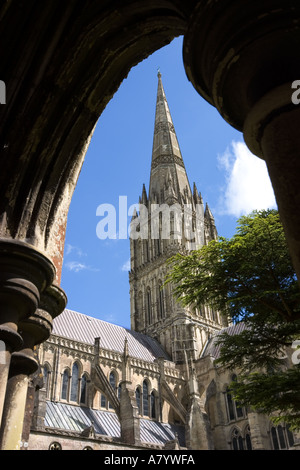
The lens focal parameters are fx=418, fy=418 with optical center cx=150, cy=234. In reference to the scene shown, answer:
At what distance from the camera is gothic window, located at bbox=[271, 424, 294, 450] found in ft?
85.1

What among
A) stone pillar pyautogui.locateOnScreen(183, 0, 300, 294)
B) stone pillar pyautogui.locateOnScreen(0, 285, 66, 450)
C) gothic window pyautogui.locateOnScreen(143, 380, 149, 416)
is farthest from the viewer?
gothic window pyautogui.locateOnScreen(143, 380, 149, 416)

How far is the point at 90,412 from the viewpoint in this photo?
1023 inches

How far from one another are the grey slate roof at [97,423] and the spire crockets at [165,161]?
24.6 m

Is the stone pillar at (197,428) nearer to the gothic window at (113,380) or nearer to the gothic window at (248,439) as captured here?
the gothic window at (248,439)

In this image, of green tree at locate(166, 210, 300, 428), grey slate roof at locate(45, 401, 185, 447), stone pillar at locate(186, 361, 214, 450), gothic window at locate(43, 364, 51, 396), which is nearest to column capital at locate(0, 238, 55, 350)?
green tree at locate(166, 210, 300, 428)

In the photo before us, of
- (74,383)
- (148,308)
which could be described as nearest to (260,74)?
(74,383)

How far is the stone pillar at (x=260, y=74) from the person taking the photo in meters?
2.00

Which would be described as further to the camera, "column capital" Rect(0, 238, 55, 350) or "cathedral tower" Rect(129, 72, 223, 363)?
"cathedral tower" Rect(129, 72, 223, 363)

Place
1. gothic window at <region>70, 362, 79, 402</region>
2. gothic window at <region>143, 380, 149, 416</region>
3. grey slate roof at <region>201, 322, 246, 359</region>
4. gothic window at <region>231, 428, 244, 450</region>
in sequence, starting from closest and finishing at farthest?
gothic window at <region>70, 362, 79, 402</region>, gothic window at <region>231, 428, 244, 450</region>, gothic window at <region>143, 380, 149, 416</region>, grey slate roof at <region>201, 322, 246, 359</region>

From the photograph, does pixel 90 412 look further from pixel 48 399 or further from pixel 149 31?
pixel 149 31

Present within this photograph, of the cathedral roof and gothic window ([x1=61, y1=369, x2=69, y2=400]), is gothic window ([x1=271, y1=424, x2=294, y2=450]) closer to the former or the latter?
the cathedral roof

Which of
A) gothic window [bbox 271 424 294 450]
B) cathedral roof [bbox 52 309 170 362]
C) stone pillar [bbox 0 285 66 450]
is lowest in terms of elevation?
stone pillar [bbox 0 285 66 450]

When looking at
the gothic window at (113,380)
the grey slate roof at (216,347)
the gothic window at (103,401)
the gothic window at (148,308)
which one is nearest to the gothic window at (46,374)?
the gothic window at (103,401)

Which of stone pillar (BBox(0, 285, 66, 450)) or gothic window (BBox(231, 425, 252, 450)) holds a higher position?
gothic window (BBox(231, 425, 252, 450))
